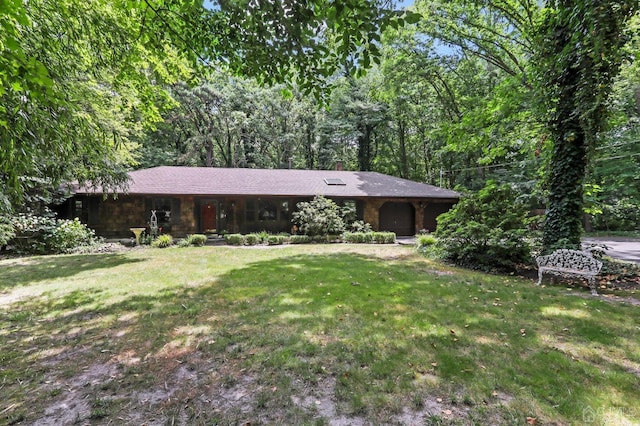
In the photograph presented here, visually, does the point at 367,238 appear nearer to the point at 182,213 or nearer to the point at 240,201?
the point at 240,201

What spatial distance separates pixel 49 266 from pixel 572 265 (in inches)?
507

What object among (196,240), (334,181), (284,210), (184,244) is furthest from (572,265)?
(334,181)

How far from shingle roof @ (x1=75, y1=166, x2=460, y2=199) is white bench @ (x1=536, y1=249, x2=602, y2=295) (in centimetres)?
1052

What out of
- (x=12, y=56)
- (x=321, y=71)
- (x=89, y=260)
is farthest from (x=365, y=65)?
(x=89, y=260)

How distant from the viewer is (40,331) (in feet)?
13.3

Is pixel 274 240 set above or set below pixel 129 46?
below

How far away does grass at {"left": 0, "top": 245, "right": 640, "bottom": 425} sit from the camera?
7.98 feet

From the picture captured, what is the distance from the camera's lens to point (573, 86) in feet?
21.3

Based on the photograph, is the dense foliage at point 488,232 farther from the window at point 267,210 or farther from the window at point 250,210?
the window at point 250,210

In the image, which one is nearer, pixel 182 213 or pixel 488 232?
pixel 488 232

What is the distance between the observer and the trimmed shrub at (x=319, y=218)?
14.7 metres

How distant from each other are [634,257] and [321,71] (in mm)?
12809

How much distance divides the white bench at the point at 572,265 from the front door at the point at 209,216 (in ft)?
48.8

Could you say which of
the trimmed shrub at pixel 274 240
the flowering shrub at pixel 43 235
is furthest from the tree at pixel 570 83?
the flowering shrub at pixel 43 235
